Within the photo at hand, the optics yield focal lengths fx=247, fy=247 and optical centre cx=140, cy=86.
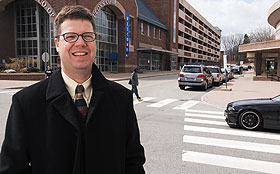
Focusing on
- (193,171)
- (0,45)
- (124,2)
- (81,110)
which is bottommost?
(193,171)

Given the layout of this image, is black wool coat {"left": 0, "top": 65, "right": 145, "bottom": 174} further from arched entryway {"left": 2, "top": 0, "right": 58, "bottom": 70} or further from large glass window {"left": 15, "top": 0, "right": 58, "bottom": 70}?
large glass window {"left": 15, "top": 0, "right": 58, "bottom": 70}

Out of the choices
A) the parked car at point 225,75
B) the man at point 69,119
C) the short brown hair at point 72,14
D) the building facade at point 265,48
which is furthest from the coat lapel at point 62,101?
the building facade at point 265,48

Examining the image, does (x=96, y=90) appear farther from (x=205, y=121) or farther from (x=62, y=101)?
(x=205, y=121)

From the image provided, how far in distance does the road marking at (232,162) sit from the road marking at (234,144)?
788 mm

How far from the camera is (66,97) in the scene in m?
1.67

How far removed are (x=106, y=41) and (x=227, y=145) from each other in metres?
34.3

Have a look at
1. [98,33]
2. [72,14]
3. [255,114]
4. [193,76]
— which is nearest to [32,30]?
[98,33]

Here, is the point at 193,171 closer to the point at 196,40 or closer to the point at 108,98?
the point at 108,98

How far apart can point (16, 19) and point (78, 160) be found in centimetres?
4009

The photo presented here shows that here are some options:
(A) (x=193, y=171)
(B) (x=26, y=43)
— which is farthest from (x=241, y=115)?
(B) (x=26, y=43)

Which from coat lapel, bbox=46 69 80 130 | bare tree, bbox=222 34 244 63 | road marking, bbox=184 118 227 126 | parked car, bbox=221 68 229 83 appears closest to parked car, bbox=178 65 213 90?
parked car, bbox=221 68 229 83

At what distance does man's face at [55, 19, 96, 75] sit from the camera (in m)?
1.74

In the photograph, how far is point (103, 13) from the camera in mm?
37188

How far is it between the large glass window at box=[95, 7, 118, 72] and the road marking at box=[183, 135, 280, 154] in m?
31.4
